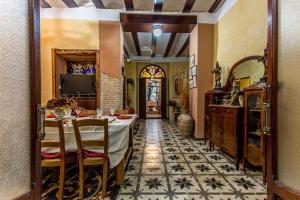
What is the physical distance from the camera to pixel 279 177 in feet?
3.11

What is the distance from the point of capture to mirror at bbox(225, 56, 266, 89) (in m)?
3.02

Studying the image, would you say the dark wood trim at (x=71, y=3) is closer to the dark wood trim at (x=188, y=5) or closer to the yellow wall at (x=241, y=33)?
the dark wood trim at (x=188, y=5)

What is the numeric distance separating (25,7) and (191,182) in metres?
2.48

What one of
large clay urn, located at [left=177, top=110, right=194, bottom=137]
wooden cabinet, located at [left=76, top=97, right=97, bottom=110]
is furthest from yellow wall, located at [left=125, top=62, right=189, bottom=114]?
wooden cabinet, located at [left=76, top=97, right=97, bottom=110]

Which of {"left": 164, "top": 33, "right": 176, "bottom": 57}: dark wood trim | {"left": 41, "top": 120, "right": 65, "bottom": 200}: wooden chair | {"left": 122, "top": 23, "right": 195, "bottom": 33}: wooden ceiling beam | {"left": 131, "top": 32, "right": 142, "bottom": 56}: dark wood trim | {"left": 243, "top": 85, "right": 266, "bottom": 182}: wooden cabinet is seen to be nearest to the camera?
{"left": 41, "top": 120, "right": 65, "bottom": 200}: wooden chair

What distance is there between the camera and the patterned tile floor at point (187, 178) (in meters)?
2.18

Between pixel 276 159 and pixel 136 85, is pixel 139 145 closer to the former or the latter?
pixel 276 159

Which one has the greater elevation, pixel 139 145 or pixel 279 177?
pixel 279 177

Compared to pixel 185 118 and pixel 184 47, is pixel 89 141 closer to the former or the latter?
pixel 185 118

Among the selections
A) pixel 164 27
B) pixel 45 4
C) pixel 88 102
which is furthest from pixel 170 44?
pixel 45 4

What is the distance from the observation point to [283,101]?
92 cm

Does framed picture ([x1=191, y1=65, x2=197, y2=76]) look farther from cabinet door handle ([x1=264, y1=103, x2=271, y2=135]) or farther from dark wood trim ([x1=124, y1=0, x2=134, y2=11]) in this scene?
cabinet door handle ([x1=264, y1=103, x2=271, y2=135])

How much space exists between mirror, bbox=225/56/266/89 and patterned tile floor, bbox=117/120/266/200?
4.68 ft

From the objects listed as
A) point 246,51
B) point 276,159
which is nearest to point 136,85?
point 246,51
